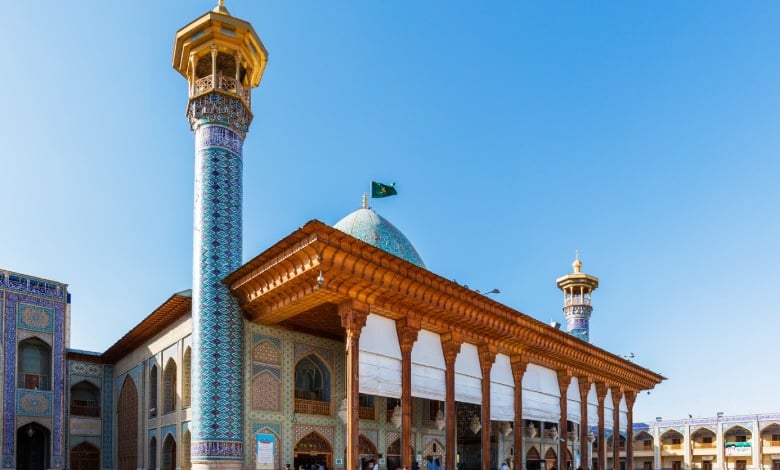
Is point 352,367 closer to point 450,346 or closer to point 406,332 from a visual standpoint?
point 406,332

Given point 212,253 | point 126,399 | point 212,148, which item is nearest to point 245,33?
point 212,148

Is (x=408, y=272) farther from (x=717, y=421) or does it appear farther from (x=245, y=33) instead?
(x=717, y=421)

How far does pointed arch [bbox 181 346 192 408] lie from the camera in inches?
670

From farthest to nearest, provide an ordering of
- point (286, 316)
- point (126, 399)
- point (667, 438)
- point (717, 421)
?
point (667, 438), point (717, 421), point (126, 399), point (286, 316)

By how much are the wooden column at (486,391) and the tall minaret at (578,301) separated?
20.9m

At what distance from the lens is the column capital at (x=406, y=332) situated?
47.9ft

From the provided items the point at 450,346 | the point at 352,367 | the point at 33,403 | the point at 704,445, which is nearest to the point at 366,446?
the point at 450,346

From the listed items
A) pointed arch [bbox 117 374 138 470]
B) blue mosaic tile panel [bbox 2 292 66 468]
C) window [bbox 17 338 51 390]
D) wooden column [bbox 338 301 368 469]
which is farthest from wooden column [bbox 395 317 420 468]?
window [bbox 17 338 51 390]

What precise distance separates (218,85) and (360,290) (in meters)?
6.63

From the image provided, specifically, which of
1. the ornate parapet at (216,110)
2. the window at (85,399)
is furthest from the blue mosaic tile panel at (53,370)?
the ornate parapet at (216,110)

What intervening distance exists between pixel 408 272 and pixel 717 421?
40.4 m

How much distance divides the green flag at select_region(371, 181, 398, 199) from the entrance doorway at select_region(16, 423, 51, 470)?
13.2 m

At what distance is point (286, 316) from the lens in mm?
14992

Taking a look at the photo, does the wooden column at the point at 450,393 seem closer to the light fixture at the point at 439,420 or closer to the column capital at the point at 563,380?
the light fixture at the point at 439,420
